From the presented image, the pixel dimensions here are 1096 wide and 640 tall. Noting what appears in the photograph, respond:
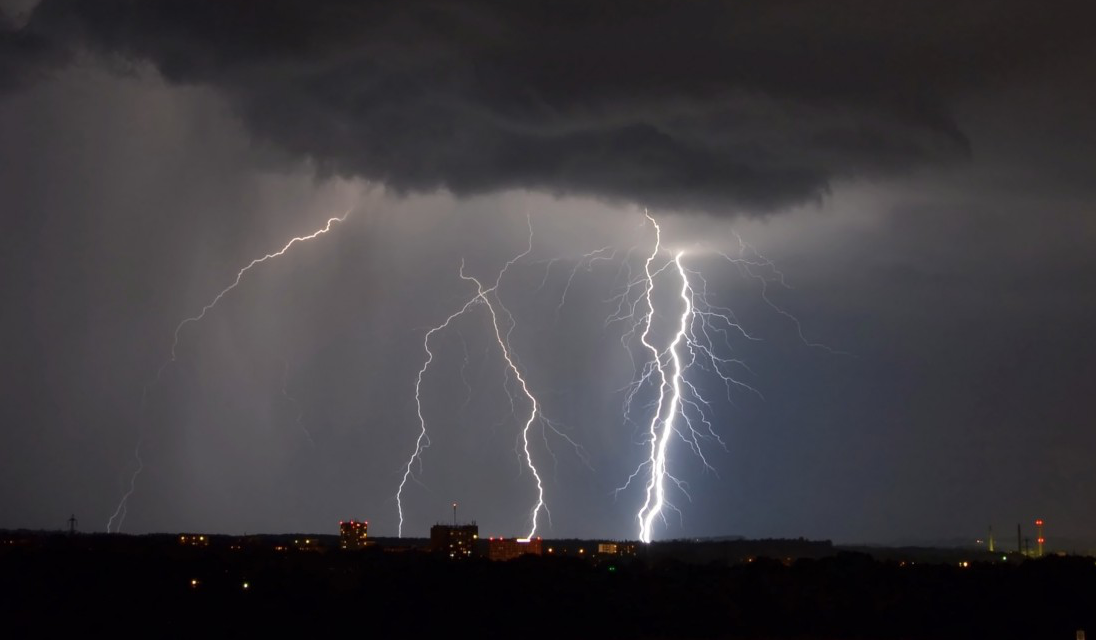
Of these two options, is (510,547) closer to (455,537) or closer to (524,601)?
(455,537)

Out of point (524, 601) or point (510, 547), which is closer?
point (524, 601)

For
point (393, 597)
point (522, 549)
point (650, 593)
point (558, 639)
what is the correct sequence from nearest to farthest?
point (558, 639) → point (393, 597) → point (650, 593) → point (522, 549)

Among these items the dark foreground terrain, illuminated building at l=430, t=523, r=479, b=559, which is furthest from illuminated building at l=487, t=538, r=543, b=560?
the dark foreground terrain

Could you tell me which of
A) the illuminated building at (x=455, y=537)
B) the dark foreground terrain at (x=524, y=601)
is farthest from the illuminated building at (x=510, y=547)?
the dark foreground terrain at (x=524, y=601)

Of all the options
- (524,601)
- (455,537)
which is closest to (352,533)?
(455,537)

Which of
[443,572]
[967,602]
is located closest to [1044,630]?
[967,602]

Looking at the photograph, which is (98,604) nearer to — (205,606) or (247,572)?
(205,606)

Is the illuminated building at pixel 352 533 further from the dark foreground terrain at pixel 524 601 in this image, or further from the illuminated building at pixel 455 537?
the dark foreground terrain at pixel 524 601

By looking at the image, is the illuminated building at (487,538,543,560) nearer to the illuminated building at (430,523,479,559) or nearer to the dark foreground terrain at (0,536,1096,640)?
the illuminated building at (430,523,479,559)
